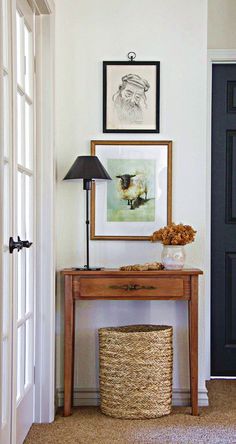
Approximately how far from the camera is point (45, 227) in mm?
3281

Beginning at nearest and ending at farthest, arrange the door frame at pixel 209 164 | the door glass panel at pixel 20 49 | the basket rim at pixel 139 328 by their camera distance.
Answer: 1. the door glass panel at pixel 20 49
2. the basket rim at pixel 139 328
3. the door frame at pixel 209 164

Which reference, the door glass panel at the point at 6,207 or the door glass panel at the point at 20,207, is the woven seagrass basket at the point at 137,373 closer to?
the door glass panel at the point at 20,207

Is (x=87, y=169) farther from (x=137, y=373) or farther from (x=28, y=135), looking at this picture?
(x=137, y=373)

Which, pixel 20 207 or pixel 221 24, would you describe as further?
pixel 221 24

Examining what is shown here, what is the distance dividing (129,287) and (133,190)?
1.97ft

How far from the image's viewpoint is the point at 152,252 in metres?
3.61

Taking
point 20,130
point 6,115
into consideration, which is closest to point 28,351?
point 20,130

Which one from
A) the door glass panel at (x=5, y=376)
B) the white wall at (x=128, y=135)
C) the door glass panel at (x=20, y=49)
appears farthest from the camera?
the white wall at (x=128, y=135)

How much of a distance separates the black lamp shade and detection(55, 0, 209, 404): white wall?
0.23 metres

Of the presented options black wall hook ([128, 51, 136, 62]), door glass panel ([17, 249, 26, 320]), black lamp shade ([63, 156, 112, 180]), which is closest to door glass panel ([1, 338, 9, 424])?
door glass panel ([17, 249, 26, 320])

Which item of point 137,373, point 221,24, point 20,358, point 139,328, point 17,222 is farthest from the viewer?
point 221,24

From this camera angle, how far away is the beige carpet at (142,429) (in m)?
2.97

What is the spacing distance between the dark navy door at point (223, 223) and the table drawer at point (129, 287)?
0.94 metres

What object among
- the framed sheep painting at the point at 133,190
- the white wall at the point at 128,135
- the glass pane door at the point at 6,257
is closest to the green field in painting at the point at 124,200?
the framed sheep painting at the point at 133,190
